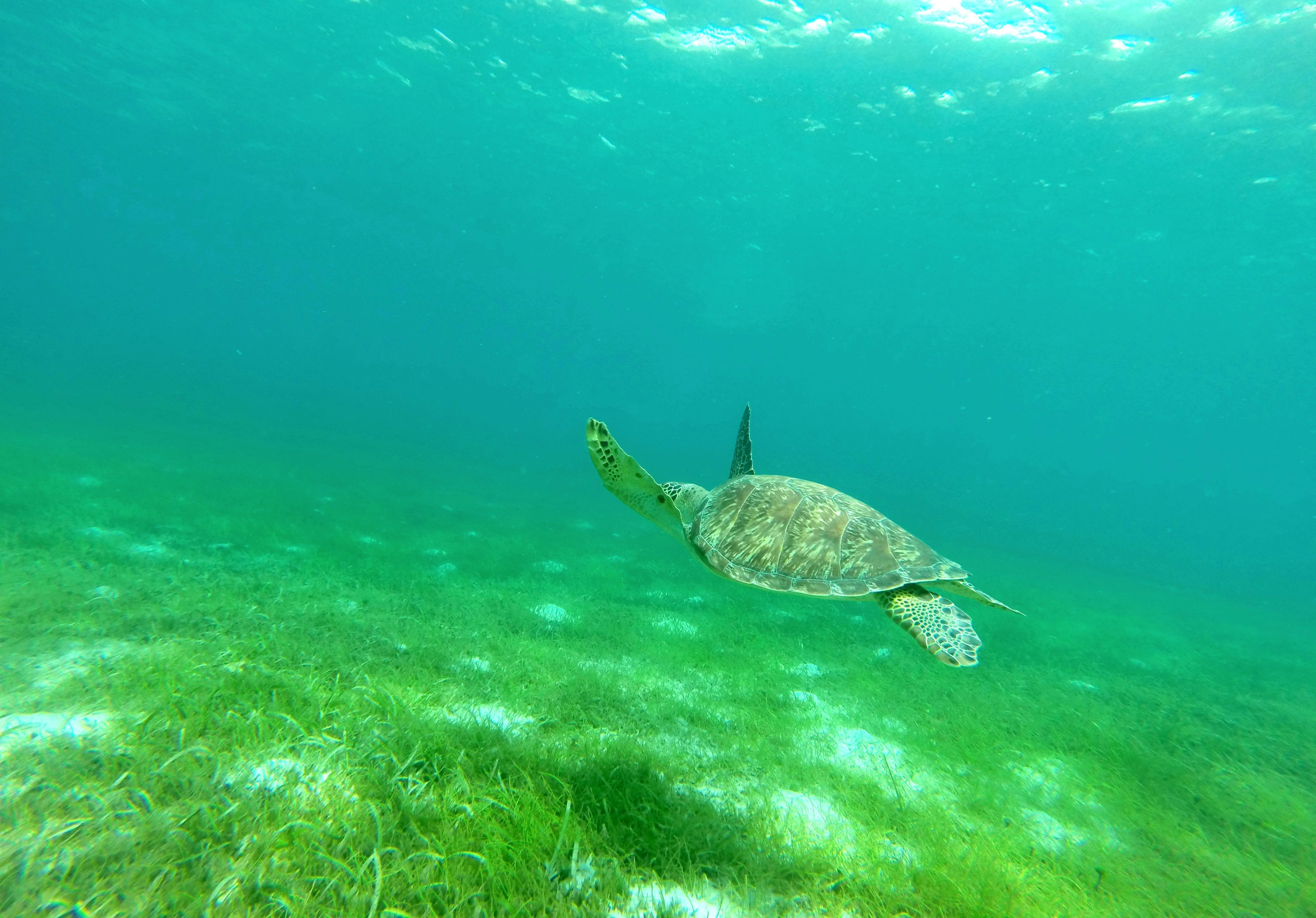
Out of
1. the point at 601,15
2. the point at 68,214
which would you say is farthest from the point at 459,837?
the point at 68,214

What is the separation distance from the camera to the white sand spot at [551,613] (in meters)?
7.43

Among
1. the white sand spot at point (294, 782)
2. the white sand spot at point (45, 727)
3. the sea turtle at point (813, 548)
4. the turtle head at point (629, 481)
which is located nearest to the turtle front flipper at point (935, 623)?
the sea turtle at point (813, 548)

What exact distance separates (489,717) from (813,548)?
9.90 feet

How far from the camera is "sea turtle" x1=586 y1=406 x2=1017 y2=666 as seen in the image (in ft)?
13.4

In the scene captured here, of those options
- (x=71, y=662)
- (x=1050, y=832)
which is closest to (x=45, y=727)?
(x=71, y=662)

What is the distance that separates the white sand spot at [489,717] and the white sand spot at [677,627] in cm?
386

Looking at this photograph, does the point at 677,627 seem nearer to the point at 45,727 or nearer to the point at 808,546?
the point at 808,546

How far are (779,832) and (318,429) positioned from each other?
3978 centimetres

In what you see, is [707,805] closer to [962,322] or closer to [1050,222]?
[1050,222]

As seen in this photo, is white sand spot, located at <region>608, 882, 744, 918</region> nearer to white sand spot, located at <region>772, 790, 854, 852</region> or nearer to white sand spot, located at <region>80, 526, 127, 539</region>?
white sand spot, located at <region>772, 790, 854, 852</region>

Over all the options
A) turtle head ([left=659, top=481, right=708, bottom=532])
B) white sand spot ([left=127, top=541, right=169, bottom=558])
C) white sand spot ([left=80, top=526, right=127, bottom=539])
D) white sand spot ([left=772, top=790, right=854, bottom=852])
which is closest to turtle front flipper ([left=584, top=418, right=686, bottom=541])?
turtle head ([left=659, top=481, right=708, bottom=532])

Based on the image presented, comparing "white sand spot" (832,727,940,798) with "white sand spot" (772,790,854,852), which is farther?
"white sand spot" (832,727,940,798)

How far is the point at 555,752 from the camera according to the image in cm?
333

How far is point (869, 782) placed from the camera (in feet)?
13.6
